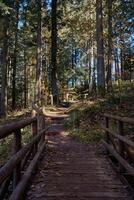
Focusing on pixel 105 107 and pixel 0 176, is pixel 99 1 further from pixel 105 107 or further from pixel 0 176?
pixel 0 176

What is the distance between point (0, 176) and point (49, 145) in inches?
342

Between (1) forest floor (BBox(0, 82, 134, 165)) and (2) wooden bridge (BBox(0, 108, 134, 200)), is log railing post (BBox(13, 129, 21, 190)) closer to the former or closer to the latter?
(2) wooden bridge (BBox(0, 108, 134, 200))

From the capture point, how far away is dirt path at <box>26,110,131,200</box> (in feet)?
21.4

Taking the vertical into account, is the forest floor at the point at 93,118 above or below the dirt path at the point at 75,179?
above

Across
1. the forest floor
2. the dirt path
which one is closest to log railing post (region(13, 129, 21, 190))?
the dirt path

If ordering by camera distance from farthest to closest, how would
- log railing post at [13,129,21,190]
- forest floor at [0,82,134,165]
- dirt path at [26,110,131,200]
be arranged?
forest floor at [0,82,134,165], dirt path at [26,110,131,200], log railing post at [13,129,21,190]

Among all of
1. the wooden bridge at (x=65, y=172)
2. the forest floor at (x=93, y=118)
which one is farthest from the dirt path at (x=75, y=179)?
the forest floor at (x=93, y=118)

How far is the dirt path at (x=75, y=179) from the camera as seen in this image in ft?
21.4

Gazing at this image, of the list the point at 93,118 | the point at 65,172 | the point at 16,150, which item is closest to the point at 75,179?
the point at 65,172

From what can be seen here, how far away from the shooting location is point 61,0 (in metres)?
34.5

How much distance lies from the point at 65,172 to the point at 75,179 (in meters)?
0.72

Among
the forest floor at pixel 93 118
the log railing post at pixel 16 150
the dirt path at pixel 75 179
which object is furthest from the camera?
the forest floor at pixel 93 118

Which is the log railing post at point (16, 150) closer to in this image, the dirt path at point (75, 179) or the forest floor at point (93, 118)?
the dirt path at point (75, 179)

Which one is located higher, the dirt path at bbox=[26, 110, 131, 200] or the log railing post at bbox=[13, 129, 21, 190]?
the log railing post at bbox=[13, 129, 21, 190]
